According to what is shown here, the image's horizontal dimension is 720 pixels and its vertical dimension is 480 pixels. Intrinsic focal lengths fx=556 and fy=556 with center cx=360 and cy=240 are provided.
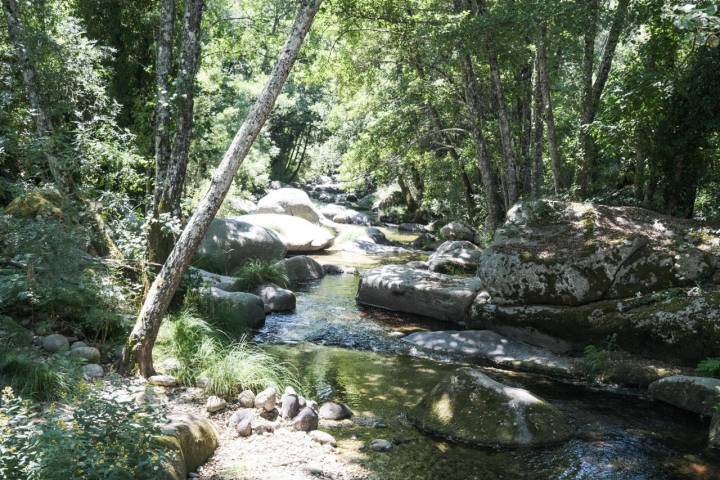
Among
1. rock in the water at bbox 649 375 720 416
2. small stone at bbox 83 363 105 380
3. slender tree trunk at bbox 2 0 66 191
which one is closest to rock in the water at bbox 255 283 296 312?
slender tree trunk at bbox 2 0 66 191

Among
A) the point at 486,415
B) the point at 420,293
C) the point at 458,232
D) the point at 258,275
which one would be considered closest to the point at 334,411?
the point at 486,415

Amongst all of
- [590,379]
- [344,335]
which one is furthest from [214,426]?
[590,379]

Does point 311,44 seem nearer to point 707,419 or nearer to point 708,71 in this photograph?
point 708,71

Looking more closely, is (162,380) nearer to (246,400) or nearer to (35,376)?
(246,400)

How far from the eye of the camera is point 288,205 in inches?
855

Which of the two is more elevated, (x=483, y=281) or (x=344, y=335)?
(x=483, y=281)

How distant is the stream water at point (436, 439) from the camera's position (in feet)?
17.2

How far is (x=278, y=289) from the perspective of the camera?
1141 centimetres

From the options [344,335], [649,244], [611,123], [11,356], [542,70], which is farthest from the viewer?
[542,70]

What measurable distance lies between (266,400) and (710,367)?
18.7 feet

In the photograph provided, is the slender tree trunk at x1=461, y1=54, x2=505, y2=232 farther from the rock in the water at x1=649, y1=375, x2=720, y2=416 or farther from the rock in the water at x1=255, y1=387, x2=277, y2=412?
the rock in the water at x1=255, y1=387, x2=277, y2=412

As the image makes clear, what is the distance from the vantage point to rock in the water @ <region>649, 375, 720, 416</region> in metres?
6.62

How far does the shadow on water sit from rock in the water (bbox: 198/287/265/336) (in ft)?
1.06

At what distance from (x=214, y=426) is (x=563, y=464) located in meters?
3.42
